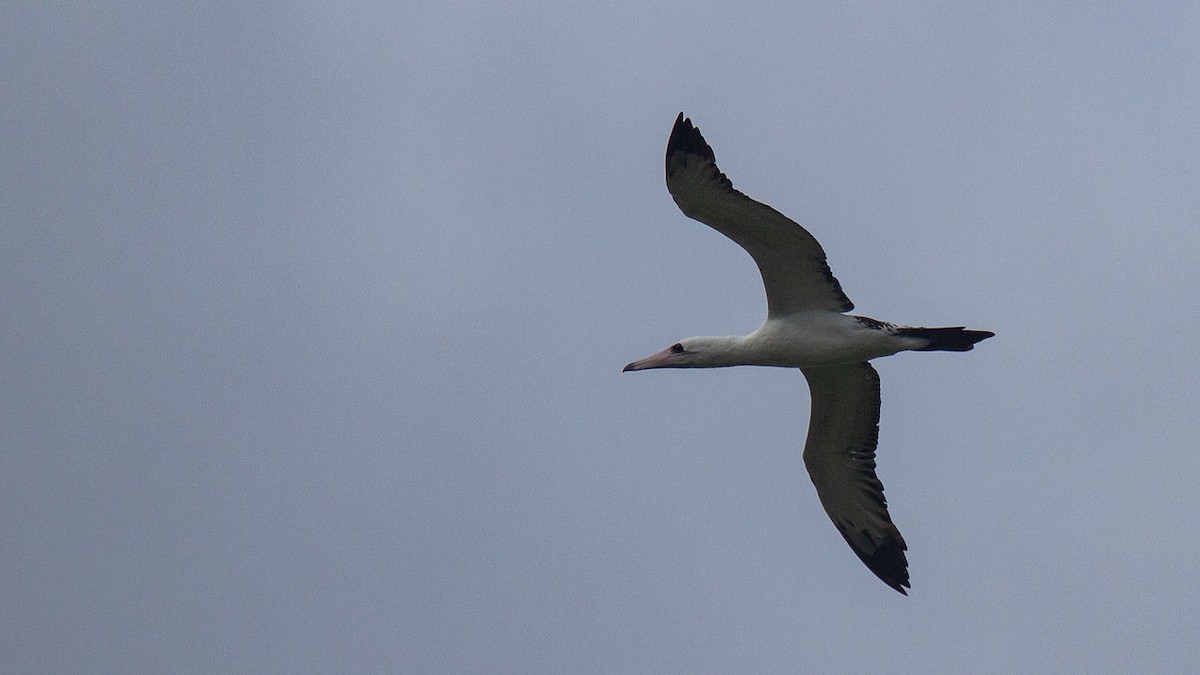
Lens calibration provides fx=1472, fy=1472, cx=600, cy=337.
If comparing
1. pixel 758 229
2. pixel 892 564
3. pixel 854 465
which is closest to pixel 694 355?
pixel 758 229

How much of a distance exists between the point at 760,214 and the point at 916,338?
2.23m

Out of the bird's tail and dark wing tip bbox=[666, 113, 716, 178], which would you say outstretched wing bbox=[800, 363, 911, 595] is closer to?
the bird's tail

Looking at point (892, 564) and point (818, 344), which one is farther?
point (892, 564)

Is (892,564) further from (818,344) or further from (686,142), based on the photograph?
(686,142)

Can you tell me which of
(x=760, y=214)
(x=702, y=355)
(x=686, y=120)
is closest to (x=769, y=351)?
(x=702, y=355)

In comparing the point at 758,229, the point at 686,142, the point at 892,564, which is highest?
the point at 686,142

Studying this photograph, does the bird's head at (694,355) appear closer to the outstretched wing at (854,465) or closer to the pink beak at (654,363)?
the pink beak at (654,363)

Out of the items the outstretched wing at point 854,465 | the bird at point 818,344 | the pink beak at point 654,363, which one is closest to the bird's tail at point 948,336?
the bird at point 818,344

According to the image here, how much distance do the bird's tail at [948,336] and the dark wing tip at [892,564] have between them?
2.90 metres

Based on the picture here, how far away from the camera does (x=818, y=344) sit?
15688mm

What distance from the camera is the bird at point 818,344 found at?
14805 mm

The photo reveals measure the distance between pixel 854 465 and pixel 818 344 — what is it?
2.18 meters

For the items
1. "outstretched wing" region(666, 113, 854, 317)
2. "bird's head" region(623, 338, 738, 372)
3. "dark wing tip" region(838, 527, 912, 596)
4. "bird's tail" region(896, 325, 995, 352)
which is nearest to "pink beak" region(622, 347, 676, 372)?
"bird's head" region(623, 338, 738, 372)

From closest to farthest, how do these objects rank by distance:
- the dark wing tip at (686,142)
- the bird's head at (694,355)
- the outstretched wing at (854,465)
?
the dark wing tip at (686,142), the bird's head at (694,355), the outstretched wing at (854,465)
